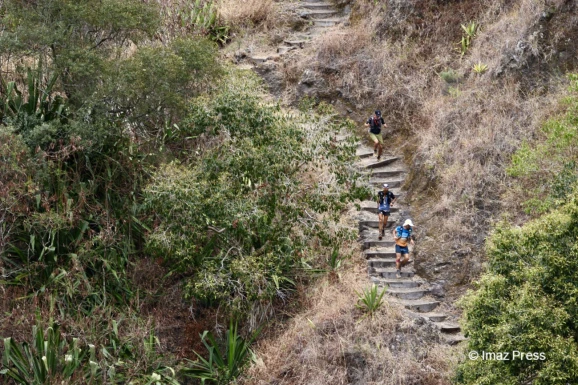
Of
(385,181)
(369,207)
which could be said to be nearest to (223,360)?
(369,207)

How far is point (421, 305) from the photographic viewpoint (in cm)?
1577

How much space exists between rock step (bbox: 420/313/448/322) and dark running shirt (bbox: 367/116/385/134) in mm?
5125

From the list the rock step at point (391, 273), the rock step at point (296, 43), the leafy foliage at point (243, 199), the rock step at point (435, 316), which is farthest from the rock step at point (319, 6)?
the rock step at point (435, 316)

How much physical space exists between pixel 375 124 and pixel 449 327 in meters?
5.58

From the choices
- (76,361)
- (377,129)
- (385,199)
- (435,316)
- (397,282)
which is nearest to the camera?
(76,361)

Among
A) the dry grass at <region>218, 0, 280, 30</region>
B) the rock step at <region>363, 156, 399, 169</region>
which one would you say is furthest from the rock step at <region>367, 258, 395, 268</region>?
the dry grass at <region>218, 0, 280, 30</region>

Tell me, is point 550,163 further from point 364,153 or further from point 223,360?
point 223,360

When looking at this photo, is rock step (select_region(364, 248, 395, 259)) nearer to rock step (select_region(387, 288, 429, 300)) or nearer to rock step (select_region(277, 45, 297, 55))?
rock step (select_region(387, 288, 429, 300))

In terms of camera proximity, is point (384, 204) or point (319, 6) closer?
point (384, 204)

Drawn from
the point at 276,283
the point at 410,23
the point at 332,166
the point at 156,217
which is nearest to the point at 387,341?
the point at 276,283

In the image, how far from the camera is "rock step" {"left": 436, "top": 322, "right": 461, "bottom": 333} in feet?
50.1

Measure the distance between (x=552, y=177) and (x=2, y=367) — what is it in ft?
34.6

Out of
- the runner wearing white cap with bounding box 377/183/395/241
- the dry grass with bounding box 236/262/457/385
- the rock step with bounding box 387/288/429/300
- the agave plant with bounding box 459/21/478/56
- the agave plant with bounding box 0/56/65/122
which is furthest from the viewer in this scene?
the agave plant with bounding box 459/21/478/56

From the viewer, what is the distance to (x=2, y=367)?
14781mm
